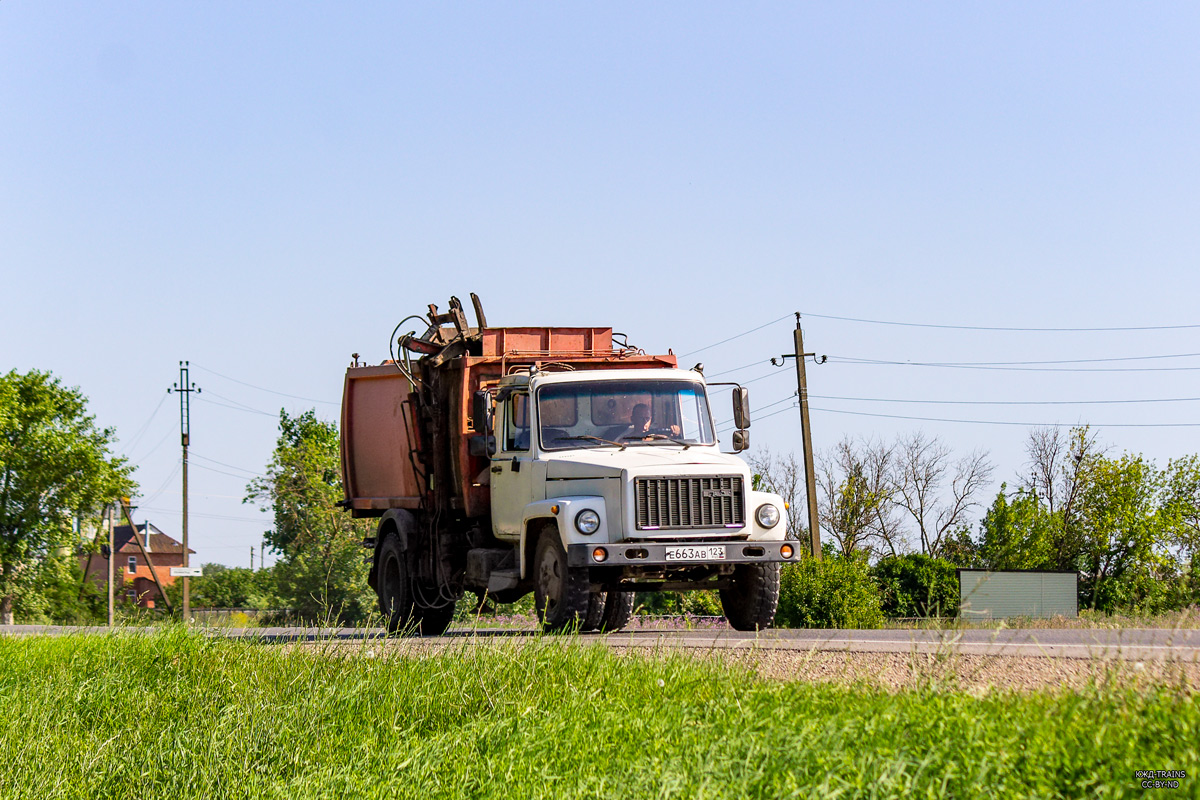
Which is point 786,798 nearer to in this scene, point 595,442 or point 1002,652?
point 1002,652

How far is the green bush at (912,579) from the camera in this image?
102 ft

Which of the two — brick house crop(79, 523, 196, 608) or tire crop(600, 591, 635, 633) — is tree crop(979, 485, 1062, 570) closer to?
tire crop(600, 591, 635, 633)

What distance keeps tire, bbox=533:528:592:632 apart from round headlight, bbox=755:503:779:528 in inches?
72.9

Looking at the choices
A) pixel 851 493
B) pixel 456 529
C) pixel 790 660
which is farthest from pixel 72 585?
pixel 790 660

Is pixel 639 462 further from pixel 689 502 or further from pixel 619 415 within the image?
pixel 619 415

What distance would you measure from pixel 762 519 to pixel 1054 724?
293 inches

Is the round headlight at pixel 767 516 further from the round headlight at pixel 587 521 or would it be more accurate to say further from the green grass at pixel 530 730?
the green grass at pixel 530 730

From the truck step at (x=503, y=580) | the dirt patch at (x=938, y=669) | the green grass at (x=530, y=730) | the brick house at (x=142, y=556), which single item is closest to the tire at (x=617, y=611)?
the truck step at (x=503, y=580)

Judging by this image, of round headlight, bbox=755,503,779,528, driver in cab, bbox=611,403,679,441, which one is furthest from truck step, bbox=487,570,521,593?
round headlight, bbox=755,503,779,528

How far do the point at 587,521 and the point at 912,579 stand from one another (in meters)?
21.3

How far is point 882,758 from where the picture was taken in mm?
5590

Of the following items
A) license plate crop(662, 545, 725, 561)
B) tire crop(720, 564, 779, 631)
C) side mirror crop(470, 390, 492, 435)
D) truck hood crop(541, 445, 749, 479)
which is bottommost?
tire crop(720, 564, 779, 631)

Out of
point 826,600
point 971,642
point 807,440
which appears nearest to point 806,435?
point 807,440

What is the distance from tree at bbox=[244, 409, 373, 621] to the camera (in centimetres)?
4703
